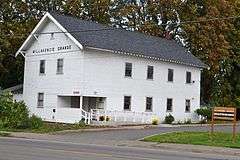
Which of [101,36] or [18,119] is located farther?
[101,36]

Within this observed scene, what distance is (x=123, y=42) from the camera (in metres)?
47.6

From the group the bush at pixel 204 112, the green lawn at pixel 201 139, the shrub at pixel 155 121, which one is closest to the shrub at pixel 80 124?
the shrub at pixel 155 121

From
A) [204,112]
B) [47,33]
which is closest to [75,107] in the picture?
[47,33]

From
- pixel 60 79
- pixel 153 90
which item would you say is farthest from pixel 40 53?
pixel 153 90

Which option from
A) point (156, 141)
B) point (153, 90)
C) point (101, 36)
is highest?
point (101, 36)

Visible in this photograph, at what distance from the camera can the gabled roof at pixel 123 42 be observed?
4431 cm

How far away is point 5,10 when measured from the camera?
57531mm

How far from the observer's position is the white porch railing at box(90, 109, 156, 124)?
43156 mm

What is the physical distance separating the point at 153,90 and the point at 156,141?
69.0ft

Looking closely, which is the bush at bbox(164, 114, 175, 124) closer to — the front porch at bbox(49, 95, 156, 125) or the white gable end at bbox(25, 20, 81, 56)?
the front porch at bbox(49, 95, 156, 125)

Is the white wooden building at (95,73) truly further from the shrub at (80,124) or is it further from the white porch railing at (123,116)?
the shrub at (80,124)

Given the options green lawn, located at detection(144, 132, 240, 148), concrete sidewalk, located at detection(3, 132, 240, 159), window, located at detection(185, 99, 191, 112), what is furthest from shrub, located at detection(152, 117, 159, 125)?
concrete sidewalk, located at detection(3, 132, 240, 159)

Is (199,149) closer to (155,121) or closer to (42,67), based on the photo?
(155,121)

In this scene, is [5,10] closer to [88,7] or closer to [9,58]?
[9,58]
